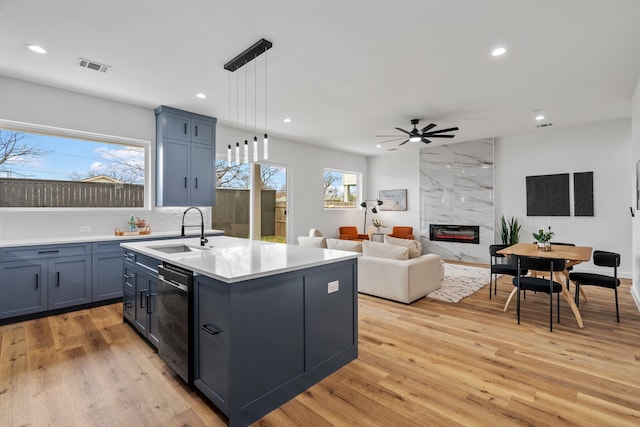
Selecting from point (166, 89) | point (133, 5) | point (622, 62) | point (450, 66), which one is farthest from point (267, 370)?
point (622, 62)

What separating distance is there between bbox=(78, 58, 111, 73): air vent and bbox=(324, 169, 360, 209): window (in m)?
5.46

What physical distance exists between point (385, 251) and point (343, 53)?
2.60 metres

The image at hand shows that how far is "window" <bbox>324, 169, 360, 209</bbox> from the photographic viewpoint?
8.54 metres

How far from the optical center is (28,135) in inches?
163

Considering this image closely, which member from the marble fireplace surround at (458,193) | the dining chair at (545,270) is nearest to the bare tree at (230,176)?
the marble fireplace surround at (458,193)

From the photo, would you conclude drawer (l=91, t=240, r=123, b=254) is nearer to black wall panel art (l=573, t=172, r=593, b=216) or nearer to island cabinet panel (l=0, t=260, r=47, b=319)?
island cabinet panel (l=0, t=260, r=47, b=319)

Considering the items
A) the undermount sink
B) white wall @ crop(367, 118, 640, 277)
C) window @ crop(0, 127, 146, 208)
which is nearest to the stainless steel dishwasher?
the undermount sink

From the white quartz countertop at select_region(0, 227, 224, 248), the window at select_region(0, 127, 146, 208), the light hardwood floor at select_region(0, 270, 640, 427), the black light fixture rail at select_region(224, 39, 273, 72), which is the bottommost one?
the light hardwood floor at select_region(0, 270, 640, 427)

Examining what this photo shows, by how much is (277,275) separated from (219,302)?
392mm

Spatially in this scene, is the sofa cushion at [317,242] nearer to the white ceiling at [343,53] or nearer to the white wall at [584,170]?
the white ceiling at [343,53]

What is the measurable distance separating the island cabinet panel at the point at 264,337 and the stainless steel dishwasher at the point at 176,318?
0.19 ft

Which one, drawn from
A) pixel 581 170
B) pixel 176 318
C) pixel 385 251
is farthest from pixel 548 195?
pixel 176 318

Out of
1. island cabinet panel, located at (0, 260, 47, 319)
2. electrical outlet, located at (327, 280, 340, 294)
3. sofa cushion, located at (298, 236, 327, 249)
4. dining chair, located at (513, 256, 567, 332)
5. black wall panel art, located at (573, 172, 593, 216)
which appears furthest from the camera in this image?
black wall panel art, located at (573, 172, 593, 216)

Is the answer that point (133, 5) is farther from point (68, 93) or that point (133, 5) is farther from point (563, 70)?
point (563, 70)
